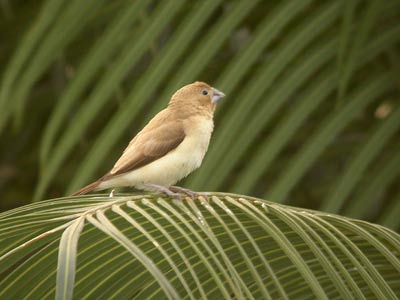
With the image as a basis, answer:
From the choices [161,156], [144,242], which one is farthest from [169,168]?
[144,242]

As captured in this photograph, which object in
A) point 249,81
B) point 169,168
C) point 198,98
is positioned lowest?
point 169,168

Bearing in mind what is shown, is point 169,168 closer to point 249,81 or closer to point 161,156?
point 161,156

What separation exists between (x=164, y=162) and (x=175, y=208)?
68.5 inches

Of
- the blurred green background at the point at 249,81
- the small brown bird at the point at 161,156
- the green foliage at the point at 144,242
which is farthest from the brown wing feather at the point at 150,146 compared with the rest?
the green foliage at the point at 144,242

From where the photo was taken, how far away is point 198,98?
4.98 m

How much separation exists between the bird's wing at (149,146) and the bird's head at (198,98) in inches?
13.4

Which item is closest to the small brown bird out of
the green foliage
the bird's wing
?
the bird's wing

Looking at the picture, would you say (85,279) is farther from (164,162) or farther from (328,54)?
(328,54)

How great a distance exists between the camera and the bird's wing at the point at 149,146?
429cm

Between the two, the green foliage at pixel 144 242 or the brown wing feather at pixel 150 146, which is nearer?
the green foliage at pixel 144 242

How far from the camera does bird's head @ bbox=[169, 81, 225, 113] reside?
489 centimetres

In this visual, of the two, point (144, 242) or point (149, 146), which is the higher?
point (144, 242)

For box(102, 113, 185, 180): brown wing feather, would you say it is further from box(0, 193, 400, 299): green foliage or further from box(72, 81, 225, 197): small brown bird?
box(0, 193, 400, 299): green foliage

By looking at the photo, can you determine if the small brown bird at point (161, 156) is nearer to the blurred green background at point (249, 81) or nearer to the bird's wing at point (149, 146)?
the bird's wing at point (149, 146)
